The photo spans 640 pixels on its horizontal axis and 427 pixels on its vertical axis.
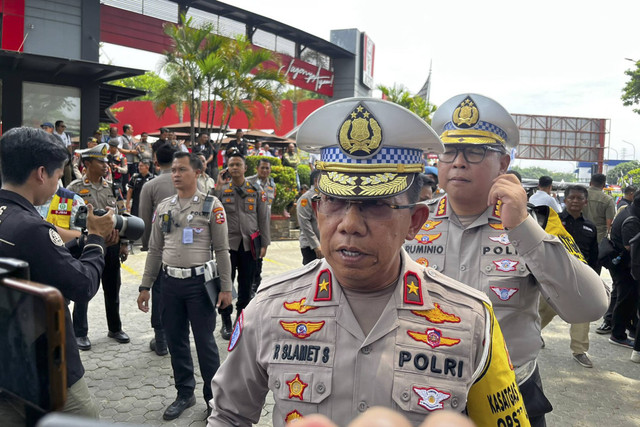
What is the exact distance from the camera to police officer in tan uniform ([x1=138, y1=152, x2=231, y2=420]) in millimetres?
4207

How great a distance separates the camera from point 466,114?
2.61 m

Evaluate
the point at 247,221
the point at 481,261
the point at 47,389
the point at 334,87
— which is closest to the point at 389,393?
the point at 47,389

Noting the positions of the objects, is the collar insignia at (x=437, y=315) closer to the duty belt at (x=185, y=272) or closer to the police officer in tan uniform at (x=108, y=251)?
the duty belt at (x=185, y=272)

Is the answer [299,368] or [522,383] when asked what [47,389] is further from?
[522,383]

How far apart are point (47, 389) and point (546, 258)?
1839mm

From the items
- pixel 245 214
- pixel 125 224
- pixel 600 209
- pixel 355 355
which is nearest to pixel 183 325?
pixel 125 224

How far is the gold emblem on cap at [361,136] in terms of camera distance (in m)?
1.59

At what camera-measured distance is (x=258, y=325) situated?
1.60 meters

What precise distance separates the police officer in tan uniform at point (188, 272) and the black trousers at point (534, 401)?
2.68 meters

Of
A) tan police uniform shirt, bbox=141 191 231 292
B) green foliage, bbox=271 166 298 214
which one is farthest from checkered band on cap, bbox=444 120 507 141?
green foliage, bbox=271 166 298 214

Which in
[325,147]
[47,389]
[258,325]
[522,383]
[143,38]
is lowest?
A: [522,383]

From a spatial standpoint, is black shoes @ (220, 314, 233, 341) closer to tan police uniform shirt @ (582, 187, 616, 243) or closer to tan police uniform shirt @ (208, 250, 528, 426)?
tan police uniform shirt @ (208, 250, 528, 426)

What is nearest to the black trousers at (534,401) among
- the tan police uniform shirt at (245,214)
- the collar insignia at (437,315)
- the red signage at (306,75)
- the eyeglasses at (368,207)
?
the collar insignia at (437,315)

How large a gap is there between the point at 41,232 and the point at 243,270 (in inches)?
170
